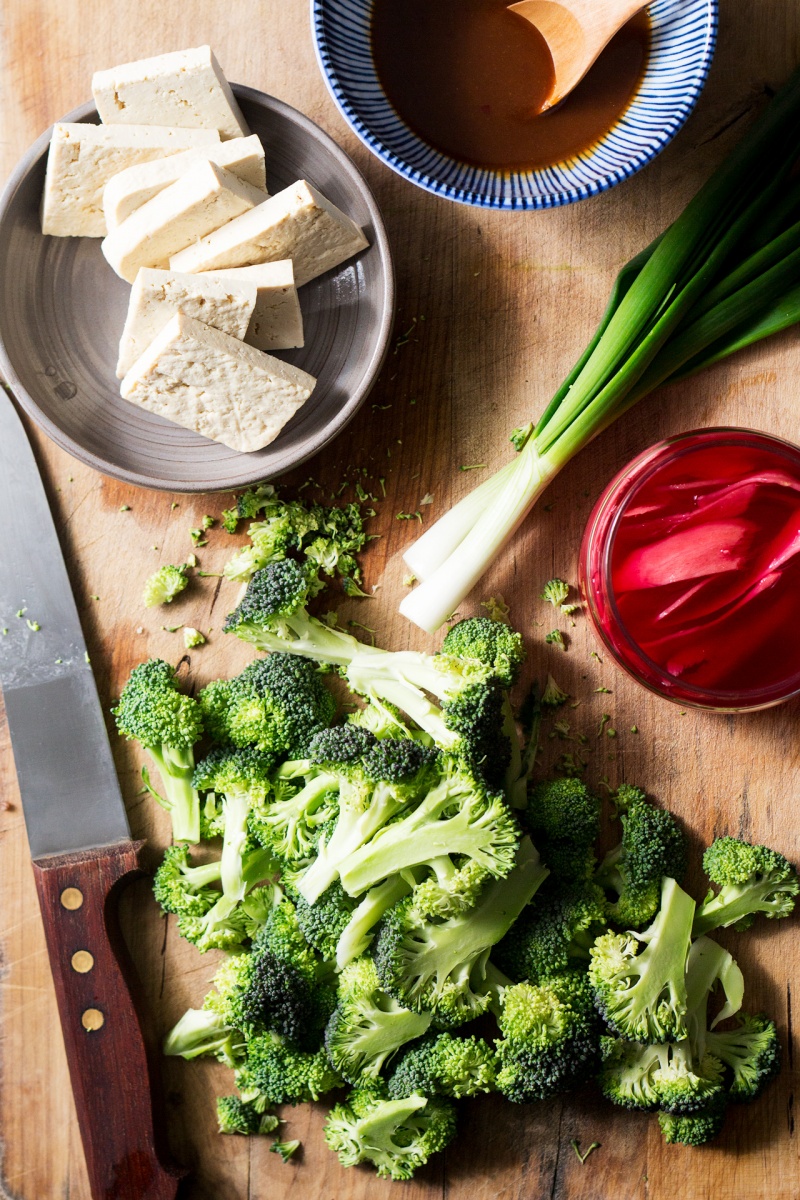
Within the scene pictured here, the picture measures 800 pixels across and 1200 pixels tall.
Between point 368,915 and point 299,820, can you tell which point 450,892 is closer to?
point 368,915

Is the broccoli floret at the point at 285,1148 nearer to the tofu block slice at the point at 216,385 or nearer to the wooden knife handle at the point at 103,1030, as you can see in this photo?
the wooden knife handle at the point at 103,1030

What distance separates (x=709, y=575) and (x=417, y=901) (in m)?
0.93

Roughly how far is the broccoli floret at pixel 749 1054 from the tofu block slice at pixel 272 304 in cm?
195

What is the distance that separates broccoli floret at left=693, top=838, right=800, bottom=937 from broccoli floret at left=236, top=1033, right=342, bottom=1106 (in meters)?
0.95

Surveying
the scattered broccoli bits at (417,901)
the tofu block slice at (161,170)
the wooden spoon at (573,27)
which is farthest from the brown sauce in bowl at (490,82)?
the scattered broccoli bits at (417,901)

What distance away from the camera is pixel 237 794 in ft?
7.18

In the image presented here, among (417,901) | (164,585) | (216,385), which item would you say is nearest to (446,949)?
(417,901)

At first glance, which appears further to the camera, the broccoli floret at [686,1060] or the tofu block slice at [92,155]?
the broccoli floret at [686,1060]

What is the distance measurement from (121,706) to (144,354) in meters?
0.83

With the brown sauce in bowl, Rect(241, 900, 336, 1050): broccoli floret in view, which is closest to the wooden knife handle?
Rect(241, 900, 336, 1050): broccoli floret

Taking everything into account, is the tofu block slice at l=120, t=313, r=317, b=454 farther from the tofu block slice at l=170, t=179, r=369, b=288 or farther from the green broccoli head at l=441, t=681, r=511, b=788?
the green broccoli head at l=441, t=681, r=511, b=788

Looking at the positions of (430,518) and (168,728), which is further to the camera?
(430,518)

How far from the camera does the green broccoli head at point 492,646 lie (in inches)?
83.8

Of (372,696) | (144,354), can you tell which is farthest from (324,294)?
(372,696)
